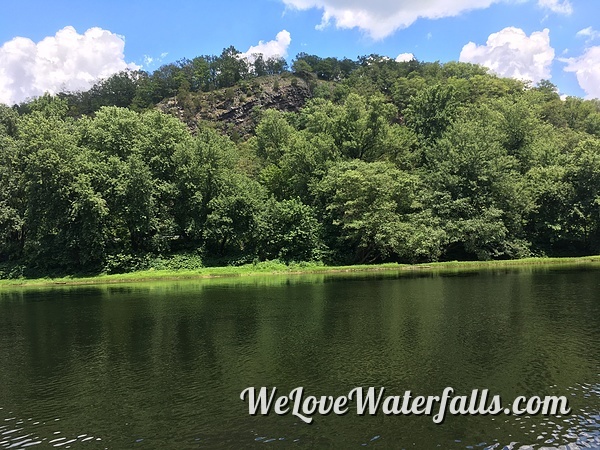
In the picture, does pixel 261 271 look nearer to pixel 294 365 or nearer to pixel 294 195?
pixel 294 195

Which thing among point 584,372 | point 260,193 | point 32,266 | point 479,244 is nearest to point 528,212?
point 479,244

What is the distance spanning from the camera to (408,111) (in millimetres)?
81875

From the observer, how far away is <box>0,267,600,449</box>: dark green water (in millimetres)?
10250

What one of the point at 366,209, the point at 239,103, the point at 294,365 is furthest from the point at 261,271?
the point at 239,103

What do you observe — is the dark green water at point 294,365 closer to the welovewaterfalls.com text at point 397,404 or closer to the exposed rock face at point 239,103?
the welovewaterfalls.com text at point 397,404

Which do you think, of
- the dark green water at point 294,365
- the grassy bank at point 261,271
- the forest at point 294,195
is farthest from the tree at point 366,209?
the dark green water at point 294,365

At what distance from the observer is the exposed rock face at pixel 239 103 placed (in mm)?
144875

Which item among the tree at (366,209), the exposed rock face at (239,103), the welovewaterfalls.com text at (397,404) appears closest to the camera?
the welovewaterfalls.com text at (397,404)

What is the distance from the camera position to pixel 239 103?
14988cm

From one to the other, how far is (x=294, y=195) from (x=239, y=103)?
88.9 m

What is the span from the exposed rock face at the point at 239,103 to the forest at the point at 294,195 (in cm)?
7258

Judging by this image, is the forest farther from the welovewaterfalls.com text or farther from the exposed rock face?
the exposed rock face

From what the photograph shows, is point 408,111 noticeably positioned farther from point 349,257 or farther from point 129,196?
point 129,196

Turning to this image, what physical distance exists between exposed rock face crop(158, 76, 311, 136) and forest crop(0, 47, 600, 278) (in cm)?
7258
